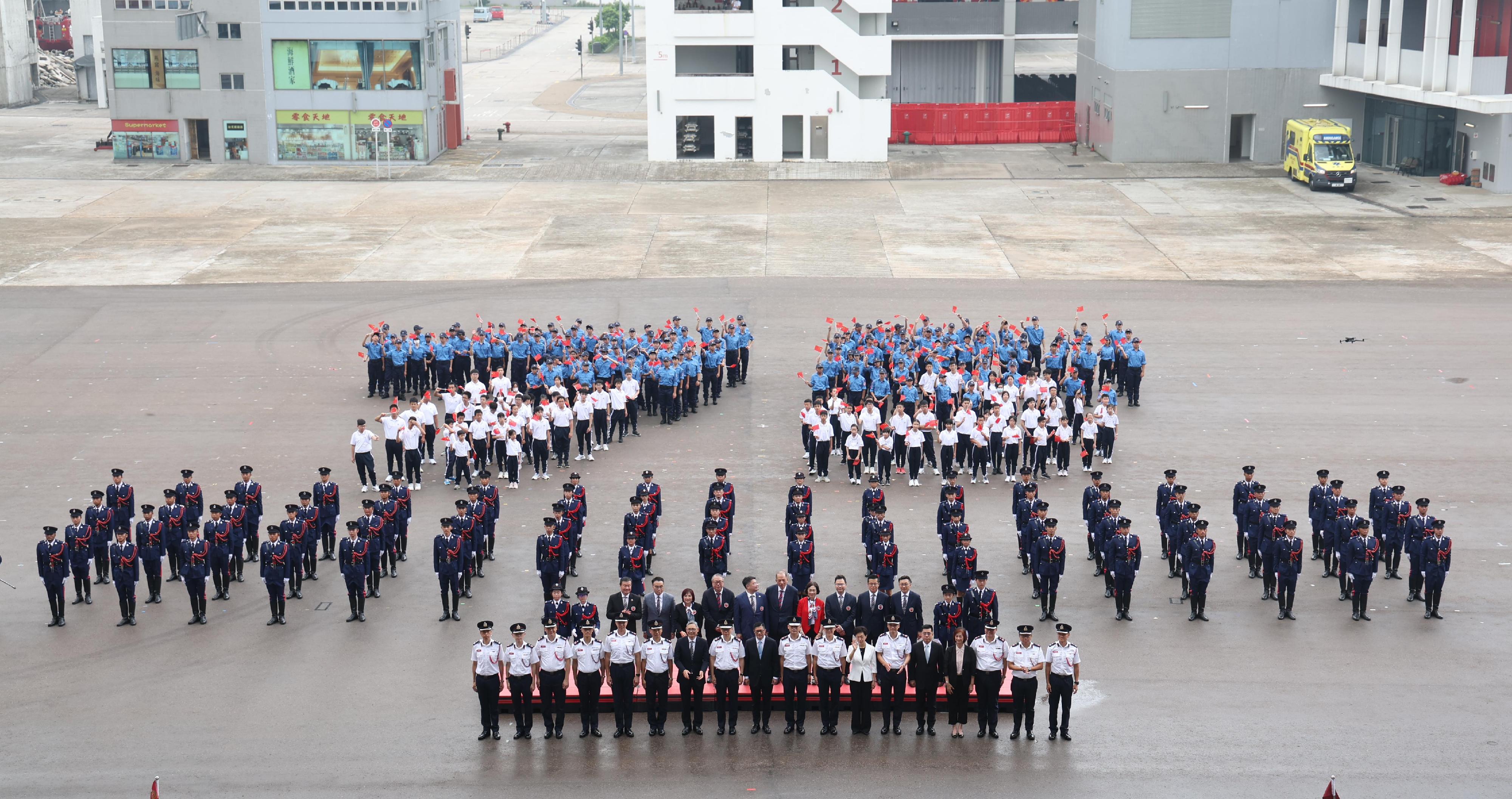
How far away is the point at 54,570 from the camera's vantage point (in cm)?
1816

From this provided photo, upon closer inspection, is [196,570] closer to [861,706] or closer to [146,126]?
[861,706]

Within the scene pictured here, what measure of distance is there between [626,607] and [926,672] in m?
3.29

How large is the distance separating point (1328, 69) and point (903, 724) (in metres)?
44.5

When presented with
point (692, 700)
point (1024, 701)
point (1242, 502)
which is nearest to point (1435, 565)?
point (1242, 502)

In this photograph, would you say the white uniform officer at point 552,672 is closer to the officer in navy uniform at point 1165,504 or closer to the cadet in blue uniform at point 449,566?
the cadet in blue uniform at point 449,566

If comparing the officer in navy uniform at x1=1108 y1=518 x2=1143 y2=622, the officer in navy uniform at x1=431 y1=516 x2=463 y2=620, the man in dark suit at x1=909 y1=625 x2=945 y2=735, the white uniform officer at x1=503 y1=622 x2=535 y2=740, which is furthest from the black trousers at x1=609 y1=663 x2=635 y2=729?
the officer in navy uniform at x1=1108 y1=518 x2=1143 y2=622

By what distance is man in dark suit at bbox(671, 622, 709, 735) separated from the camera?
1555 cm

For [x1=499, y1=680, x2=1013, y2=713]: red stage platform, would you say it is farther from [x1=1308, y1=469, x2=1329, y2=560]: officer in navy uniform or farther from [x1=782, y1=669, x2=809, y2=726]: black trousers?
[x1=1308, y1=469, x2=1329, y2=560]: officer in navy uniform

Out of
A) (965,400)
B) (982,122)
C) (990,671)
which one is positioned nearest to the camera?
(990,671)

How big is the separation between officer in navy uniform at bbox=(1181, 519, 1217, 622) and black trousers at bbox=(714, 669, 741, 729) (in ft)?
19.2

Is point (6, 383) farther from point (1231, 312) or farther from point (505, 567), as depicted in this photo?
point (1231, 312)

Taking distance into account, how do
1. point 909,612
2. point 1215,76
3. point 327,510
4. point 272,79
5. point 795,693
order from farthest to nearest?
point 272,79, point 1215,76, point 327,510, point 909,612, point 795,693

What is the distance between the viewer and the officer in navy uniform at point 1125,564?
1808 cm

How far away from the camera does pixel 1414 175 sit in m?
51.2
